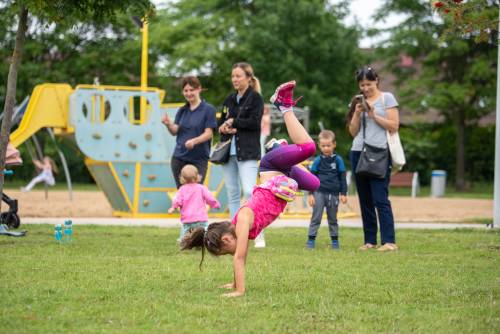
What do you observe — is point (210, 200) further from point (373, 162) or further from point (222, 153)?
point (373, 162)

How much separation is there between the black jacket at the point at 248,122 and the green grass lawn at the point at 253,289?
1.11 m

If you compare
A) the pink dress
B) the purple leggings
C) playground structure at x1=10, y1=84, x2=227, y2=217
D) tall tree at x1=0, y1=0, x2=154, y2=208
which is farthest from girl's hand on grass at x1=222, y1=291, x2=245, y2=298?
playground structure at x1=10, y1=84, x2=227, y2=217

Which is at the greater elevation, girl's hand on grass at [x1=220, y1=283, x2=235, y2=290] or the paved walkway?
girl's hand on grass at [x1=220, y1=283, x2=235, y2=290]

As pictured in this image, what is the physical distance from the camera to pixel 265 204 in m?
7.16

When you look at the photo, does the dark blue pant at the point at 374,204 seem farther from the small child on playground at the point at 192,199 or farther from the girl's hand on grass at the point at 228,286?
the girl's hand on grass at the point at 228,286

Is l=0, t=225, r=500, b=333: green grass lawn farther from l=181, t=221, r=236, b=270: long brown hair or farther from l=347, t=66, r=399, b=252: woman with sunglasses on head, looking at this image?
l=347, t=66, r=399, b=252: woman with sunglasses on head

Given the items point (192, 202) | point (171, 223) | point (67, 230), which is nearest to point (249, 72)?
point (192, 202)

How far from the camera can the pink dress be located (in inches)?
278

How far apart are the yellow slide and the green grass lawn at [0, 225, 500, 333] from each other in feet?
19.1

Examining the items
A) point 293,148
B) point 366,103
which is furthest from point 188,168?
point 293,148

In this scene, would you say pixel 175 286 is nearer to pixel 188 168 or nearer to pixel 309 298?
pixel 309 298

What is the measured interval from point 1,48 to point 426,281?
112 feet

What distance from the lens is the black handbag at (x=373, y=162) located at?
32.7 feet

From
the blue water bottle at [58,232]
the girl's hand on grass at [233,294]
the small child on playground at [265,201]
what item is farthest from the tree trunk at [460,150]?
the girl's hand on grass at [233,294]
